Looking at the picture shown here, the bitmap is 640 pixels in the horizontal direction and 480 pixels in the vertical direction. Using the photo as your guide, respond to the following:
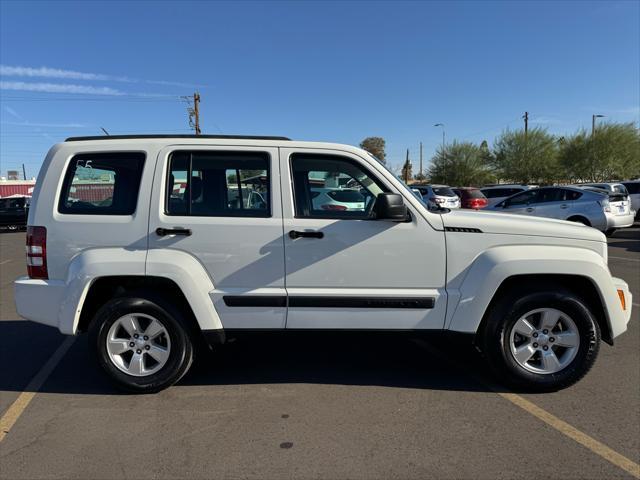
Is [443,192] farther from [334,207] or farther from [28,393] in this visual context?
[28,393]

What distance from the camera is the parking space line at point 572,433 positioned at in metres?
2.71

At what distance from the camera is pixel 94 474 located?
265 centimetres

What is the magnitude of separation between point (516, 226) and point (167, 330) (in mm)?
2884

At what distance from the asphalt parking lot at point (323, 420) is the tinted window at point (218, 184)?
1.51 meters

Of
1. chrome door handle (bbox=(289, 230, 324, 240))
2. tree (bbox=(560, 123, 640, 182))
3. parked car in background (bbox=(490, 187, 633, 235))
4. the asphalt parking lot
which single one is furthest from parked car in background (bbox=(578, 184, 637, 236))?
tree (bbox=(560, 123, 640, 182))

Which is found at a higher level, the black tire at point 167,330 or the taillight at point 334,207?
the taillight at point 334,207

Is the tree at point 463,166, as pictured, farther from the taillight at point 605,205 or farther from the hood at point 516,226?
the hood at point 516,226

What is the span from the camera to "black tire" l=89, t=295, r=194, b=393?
355cm

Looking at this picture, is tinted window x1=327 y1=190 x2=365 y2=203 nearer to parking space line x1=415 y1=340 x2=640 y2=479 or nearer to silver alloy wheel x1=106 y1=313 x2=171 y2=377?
silver alloy wheel x1=106 y1=313 x2=171 y2=377

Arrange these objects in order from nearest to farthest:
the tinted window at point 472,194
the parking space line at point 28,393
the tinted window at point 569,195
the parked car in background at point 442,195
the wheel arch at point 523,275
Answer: the parking space line at point 28,393
the wheel arch at point 523,275
the tinted window at point 569,195
the parked car in background at point 442,195
the tinted window at point 472,194

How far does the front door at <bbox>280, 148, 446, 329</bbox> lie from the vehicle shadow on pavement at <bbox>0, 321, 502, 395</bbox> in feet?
0.73

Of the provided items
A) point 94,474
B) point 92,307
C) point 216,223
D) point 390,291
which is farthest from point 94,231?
point 390,291

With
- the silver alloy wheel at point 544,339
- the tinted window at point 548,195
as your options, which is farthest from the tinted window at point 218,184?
the tinted window at point 548,195

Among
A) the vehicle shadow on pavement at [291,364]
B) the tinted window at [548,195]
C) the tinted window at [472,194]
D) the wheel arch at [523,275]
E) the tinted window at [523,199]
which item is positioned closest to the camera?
the wheel arch at [523,275]
